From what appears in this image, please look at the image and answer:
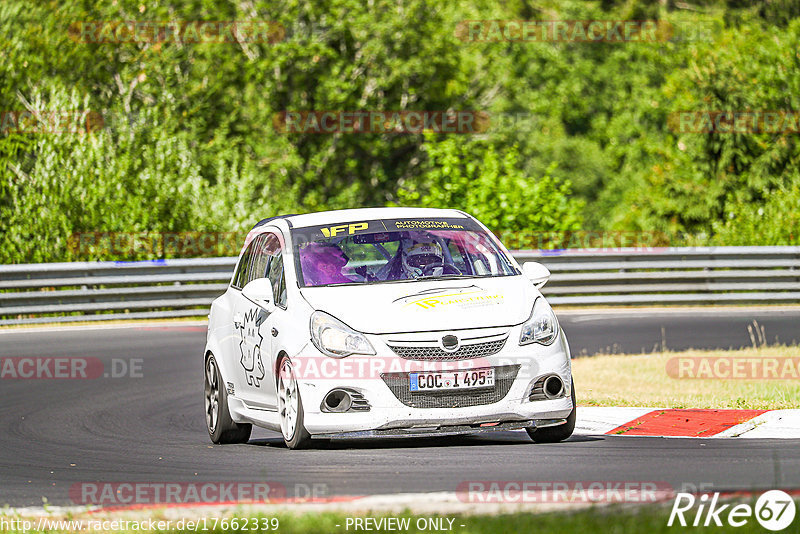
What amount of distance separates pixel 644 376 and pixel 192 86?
2626 centimetres

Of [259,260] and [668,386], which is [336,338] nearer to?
[259,260]

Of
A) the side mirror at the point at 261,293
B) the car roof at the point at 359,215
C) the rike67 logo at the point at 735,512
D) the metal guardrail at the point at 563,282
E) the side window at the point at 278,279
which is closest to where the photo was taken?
the rike67 logo at the point at 735,512

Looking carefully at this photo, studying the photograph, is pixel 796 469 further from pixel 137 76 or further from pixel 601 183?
pixel 601 183

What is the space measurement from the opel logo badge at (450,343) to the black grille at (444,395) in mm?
282

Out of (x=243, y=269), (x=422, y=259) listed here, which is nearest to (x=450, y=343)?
(x=422, y=259)

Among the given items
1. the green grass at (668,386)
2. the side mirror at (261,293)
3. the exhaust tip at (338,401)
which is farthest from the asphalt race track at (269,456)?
the green grass at (668,386)

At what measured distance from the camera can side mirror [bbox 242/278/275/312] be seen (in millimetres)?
9375

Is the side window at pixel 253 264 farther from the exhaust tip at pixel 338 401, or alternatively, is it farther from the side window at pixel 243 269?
the exhaust tip at pixel 338 401

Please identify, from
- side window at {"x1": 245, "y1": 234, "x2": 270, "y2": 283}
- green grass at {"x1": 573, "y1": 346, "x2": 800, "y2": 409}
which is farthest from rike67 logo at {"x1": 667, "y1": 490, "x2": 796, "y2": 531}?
side window at {"x1": 245, "y1": 234, "x2": 270, "y2": 283}

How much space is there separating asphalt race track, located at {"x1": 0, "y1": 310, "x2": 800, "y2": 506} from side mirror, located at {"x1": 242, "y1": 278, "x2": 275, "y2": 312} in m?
1.04

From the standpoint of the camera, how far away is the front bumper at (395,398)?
8656 millimetres

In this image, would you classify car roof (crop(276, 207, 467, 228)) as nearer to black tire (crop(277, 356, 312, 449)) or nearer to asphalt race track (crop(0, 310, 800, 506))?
black tire (crop(277, 356, 312, 449))

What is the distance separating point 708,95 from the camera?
35.2 m

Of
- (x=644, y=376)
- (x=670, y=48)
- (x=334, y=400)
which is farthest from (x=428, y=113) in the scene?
(x=334, y=400)
